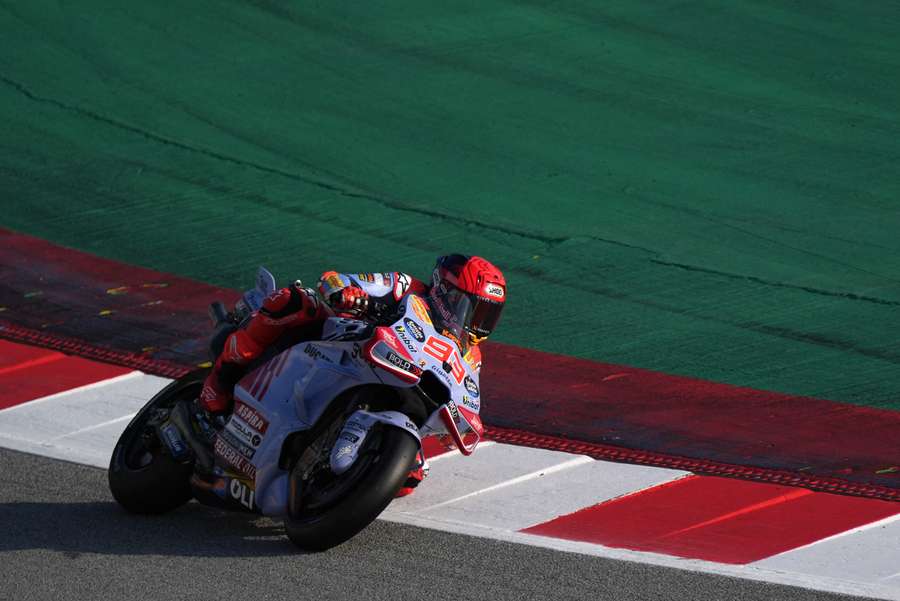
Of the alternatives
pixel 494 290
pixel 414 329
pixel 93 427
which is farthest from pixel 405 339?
pixel 93 427

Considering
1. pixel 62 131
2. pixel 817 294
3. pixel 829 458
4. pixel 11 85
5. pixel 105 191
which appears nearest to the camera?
pixel 829 458

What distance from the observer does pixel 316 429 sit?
6.68 meters

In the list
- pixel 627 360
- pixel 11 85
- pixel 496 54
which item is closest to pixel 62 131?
pixel 11 85

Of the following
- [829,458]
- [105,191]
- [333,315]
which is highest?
[333,315]

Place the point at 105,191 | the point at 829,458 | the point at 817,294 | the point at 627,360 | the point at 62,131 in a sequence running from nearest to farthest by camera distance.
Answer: the point at 829,458 < the point at 627,360 < the point at 817,294 < the point at 105,191 < the point at 62,131

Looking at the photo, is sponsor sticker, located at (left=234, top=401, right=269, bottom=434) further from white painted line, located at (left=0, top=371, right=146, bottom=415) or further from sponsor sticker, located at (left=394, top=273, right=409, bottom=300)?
white painted line, located at (left=0, top=371, right=146, bottom=415)

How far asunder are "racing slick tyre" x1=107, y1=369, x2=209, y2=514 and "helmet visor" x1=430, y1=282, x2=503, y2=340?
1.55 metres

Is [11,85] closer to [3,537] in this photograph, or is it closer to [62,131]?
[62,131]

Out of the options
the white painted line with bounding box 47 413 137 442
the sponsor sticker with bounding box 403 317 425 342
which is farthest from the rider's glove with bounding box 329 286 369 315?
the white painted line with bounding box 47 413 137 442

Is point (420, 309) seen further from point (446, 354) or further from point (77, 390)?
point (77, 390)

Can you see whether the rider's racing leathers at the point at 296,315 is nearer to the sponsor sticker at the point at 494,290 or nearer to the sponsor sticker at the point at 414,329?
the sponsor sticker at the point at 414,329

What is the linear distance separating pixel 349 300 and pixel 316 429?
632 mm

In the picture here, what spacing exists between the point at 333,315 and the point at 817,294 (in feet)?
15.8

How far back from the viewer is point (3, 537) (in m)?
6.71
